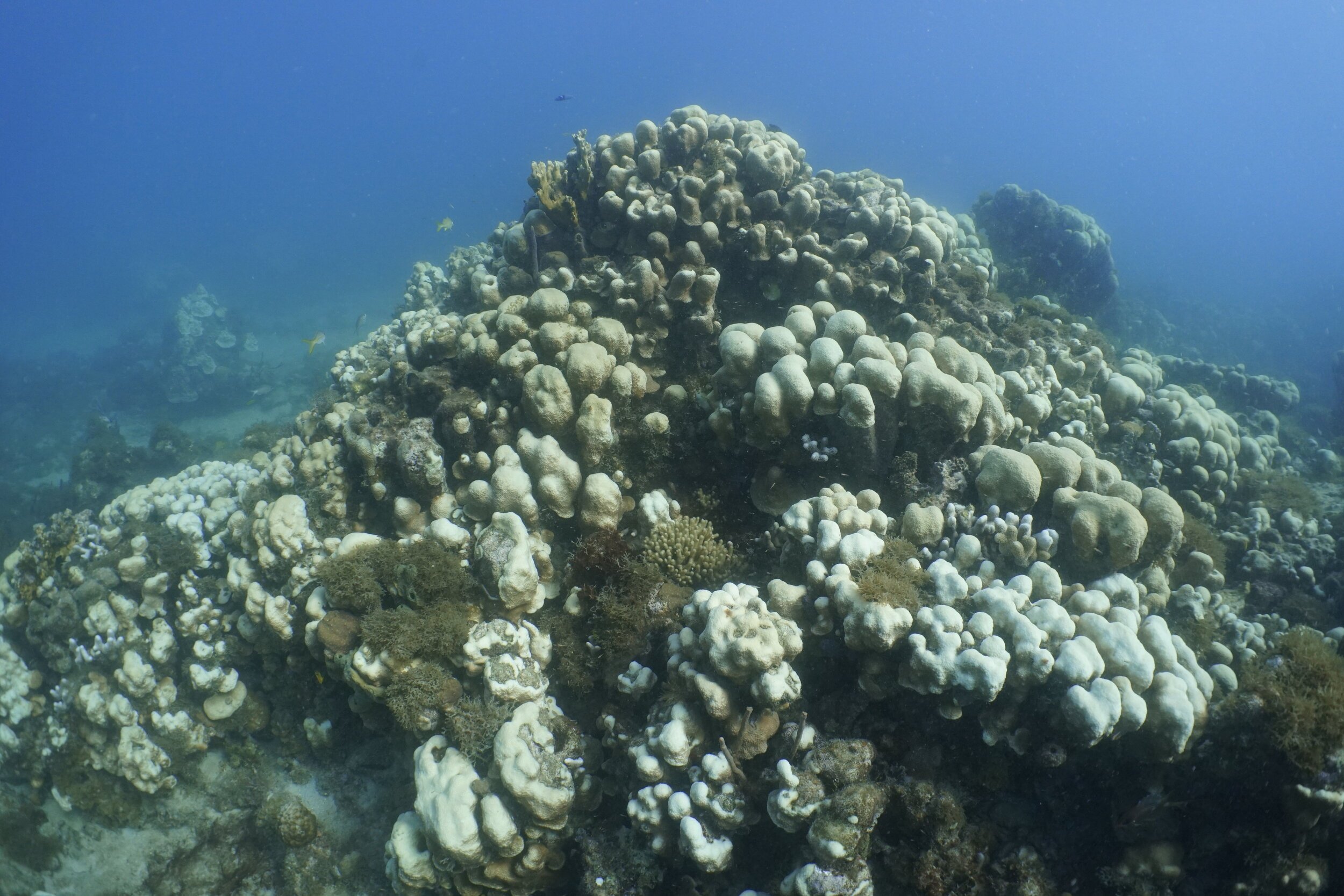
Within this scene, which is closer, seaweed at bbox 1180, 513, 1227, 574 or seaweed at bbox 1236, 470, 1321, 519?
seaweed at bbox 1180, 513, 1227, 574

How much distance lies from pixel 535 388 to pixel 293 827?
16.3ft

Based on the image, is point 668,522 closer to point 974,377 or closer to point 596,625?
point 596,625

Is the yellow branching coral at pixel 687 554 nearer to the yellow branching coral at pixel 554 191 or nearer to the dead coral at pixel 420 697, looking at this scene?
the dead coral at pixel 420 697

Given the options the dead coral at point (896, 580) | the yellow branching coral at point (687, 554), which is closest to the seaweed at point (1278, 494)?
the dead coral at point (896, 580)

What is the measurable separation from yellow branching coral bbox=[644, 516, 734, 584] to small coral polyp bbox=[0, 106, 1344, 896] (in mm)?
30

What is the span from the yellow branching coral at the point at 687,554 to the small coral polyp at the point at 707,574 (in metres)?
0.03

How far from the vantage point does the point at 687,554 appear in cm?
513

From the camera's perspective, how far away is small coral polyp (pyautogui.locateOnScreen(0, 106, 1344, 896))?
12.3ft

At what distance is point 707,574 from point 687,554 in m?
0.26

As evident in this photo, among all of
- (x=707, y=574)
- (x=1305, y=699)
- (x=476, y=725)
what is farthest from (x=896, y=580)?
(x=476, y=725)

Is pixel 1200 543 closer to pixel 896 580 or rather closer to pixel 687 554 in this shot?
pixel 896 580

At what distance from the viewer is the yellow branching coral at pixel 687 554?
5.12 meters

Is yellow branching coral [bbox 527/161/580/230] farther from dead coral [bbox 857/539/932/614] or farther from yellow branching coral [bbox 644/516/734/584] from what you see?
dead coral [bbox 857/539/932/614]

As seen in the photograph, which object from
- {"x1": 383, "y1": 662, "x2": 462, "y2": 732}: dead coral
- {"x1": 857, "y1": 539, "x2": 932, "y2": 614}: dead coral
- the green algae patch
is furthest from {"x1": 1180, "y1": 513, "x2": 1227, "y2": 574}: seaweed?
{"x1": 383, "y1": 662, "x2": 462, "y2": 732}: dead coral
